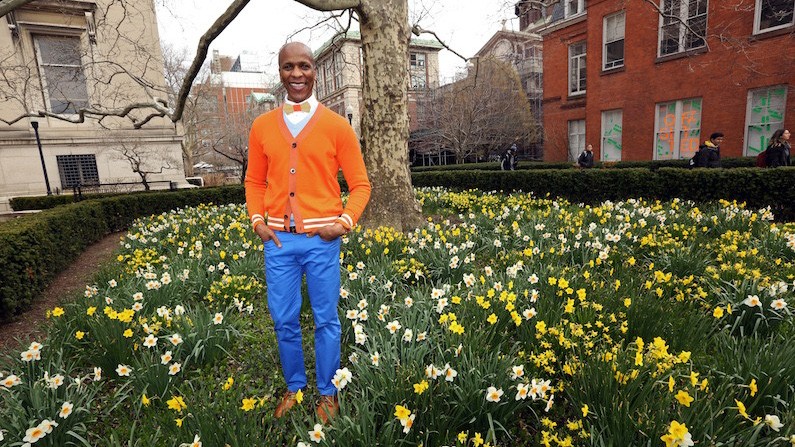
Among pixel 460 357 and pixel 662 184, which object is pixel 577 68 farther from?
pixel 460 357

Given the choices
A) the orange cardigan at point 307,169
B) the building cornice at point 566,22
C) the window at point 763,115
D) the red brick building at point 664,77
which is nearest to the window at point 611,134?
the red brick building at point 664,77

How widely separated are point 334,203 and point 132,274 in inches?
161

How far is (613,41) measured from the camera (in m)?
17.8

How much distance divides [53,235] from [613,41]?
67.2ft

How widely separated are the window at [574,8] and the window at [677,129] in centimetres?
691

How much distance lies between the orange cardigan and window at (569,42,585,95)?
69.3 feet

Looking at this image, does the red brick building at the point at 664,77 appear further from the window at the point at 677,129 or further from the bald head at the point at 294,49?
the bald head at the point at 294,49

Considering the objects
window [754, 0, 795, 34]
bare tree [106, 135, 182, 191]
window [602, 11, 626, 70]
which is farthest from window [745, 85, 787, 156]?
bare tree [106, 135, 182, 191]

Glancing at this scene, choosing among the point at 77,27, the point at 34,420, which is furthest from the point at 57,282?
the point at 77,27

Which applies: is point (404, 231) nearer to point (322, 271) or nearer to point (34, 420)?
point (322, 271)

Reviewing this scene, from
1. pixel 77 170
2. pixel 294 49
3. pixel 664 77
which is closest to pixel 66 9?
pixel 77 170

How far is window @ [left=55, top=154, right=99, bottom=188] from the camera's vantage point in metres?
17.4

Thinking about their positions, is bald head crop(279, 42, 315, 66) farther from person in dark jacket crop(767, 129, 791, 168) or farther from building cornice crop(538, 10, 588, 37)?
building cornice crop(538, 10, 588, 37)

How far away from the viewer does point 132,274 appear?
516cm
